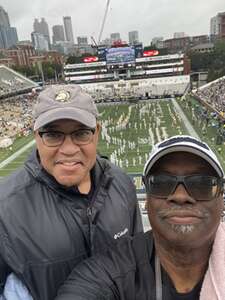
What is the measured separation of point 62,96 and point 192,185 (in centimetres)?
98

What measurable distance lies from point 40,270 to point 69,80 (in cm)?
6925

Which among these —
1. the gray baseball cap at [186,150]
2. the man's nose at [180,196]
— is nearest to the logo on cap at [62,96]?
the gray baseball cap at [186,150]

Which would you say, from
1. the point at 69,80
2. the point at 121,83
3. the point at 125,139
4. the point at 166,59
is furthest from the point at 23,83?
the point at 125,139

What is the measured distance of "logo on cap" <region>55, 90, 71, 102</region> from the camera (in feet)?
6.88

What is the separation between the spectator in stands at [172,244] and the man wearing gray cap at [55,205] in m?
0.41

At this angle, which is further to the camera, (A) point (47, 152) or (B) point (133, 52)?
(B) point (133, 52)

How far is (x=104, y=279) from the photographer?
4.97 feet

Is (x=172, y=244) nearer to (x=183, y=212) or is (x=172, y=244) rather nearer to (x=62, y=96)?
(x=183, y=212)

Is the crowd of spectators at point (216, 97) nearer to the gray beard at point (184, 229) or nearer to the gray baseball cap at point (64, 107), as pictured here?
the gray baseball cap at point (64, 107)

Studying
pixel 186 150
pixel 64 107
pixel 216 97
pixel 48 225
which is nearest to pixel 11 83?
pixel 216 97

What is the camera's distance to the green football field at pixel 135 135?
24.2 m

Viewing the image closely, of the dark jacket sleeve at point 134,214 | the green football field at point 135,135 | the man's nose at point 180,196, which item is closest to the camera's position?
the man's nose at point 180,196

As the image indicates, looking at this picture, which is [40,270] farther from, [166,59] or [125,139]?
[166,59]

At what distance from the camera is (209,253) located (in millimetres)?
1609
